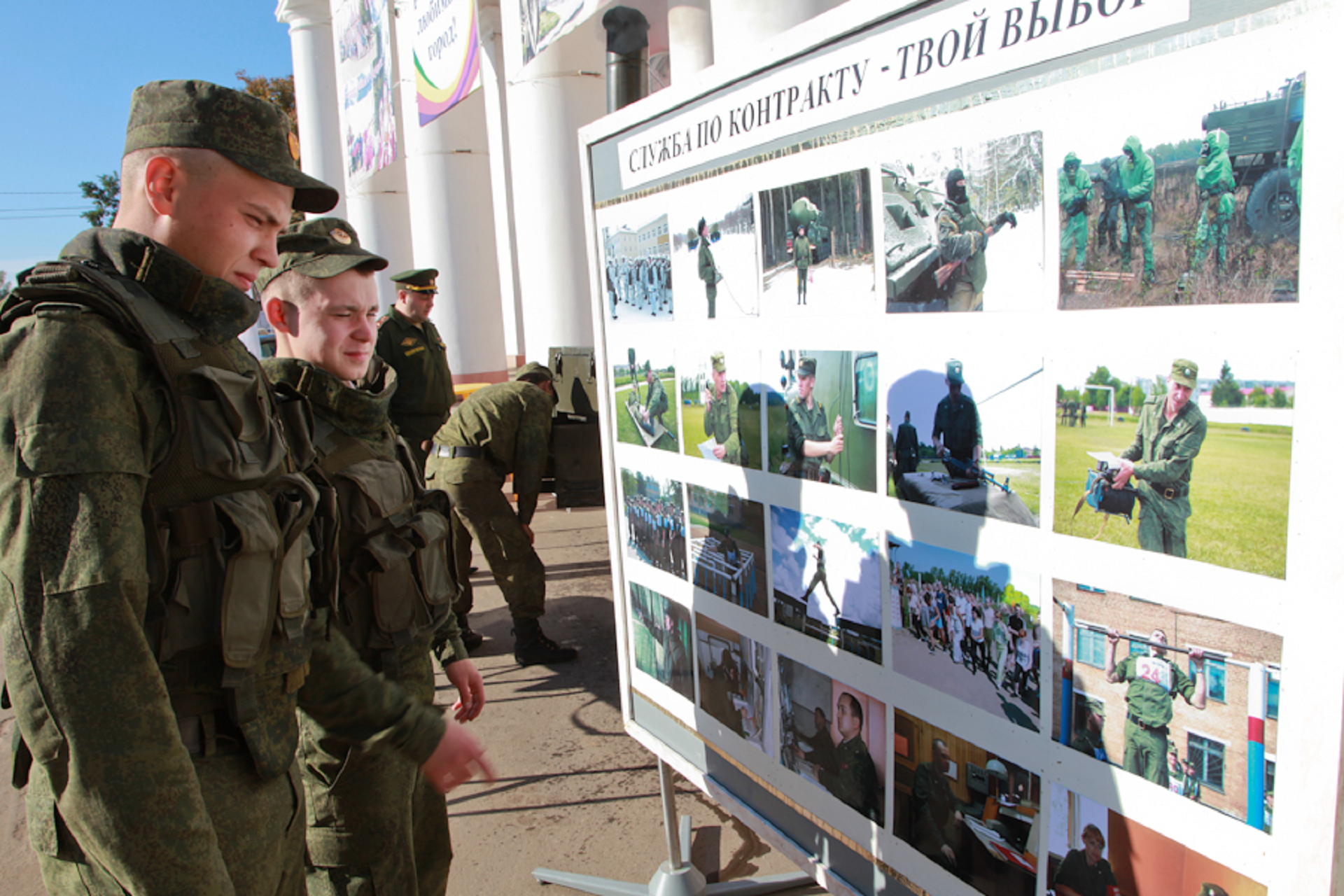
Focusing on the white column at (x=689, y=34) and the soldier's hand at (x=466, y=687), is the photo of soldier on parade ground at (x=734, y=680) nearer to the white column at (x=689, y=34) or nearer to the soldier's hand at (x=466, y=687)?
the soldier's hand at (x=466, y=687)

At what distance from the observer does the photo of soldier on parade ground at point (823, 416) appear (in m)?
1.47

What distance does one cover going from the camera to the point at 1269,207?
938 mm

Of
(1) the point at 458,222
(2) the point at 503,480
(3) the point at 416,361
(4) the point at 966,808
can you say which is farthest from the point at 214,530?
(1) the point at 458,222

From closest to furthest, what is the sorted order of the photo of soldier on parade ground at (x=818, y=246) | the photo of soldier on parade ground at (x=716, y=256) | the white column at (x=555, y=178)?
the photo of soldier on parade ground at (x=818, y=246), the photo of soldier on parade ground at (x=716, y=256), the white column at (x=555, y=178)

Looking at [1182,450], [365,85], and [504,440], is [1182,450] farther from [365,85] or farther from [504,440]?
[365,85]

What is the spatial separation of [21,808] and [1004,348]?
4158mm

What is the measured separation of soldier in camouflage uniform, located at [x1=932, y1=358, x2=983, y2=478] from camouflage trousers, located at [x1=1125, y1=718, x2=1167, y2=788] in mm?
422

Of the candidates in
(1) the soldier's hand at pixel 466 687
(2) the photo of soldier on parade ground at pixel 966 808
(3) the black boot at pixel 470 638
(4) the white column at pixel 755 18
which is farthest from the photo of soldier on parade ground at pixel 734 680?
(3) the black boot at pixel 470 638

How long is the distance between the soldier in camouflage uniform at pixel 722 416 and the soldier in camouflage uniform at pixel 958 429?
52 centimetres

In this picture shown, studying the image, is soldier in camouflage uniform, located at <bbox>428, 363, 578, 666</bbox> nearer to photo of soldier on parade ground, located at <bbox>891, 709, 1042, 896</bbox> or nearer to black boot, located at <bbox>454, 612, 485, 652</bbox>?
black boot, located at <bbox>454, 612, 485, 652</bbox>

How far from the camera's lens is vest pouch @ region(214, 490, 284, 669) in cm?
126

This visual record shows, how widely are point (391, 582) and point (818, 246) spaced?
4.05ft

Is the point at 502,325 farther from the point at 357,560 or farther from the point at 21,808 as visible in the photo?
Result: the point at 357,560

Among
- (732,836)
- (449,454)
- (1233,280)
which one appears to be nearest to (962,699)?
(1233,280)
